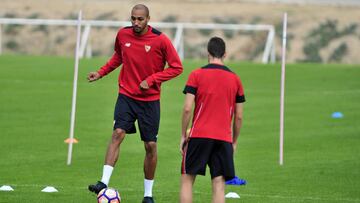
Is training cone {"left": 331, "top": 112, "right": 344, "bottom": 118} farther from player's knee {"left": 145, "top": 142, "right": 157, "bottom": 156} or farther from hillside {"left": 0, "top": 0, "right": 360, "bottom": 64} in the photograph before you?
hillside {"left": 0, "top": 0, "right": 360, "bottom": 64}

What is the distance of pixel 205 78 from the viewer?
13414mm

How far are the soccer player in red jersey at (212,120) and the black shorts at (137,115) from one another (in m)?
2.16

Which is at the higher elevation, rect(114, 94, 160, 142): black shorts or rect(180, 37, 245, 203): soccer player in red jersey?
rect(114, 94, 160, 142): black shorts

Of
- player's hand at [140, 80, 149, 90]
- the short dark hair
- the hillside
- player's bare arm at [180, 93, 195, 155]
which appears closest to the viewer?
player's bare arm at [180, 93, 195, 155]

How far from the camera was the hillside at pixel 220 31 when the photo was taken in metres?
55.8

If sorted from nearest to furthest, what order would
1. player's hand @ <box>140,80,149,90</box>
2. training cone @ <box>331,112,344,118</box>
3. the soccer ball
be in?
the soccer ball
player's hand @ <box>140,80,149,90</box>
training cone @ <box>331,112,344,118</box>

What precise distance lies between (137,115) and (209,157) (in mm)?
2413

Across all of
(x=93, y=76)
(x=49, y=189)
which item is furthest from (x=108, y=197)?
(x=49, y=189)

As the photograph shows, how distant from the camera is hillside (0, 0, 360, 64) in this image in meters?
55.8

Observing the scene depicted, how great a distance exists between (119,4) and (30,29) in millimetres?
5252

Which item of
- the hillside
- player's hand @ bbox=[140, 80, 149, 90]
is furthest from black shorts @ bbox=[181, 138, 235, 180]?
the hillside

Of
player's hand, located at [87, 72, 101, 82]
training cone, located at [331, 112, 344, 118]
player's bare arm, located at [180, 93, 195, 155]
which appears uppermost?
training cone, located at [331, 112, 344, 118]

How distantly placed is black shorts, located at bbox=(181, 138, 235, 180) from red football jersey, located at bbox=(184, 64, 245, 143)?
9 cm

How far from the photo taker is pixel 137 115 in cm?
1589
